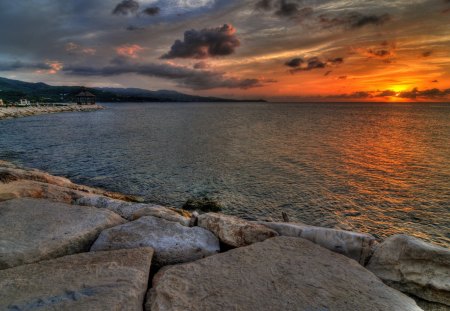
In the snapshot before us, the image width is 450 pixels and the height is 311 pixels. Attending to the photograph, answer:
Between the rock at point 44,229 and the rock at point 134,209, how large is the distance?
785 mm

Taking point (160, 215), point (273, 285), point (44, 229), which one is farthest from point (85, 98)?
point (273, 285)

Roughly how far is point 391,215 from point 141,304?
15.3 m

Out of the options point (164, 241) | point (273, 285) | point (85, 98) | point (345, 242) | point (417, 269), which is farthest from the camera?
point (85, 98)

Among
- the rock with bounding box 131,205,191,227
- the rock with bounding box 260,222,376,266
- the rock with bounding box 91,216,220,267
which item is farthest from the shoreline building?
the rock with bounding box 260,222,376,266

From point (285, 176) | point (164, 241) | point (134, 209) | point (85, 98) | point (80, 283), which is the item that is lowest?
point (285, 176)

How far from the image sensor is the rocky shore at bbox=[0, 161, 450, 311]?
401 cm

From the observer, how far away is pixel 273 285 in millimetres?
4457

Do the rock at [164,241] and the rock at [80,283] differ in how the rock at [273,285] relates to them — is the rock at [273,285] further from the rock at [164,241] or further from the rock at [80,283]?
the rock at [164,241]

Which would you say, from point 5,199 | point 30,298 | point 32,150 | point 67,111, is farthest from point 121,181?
point 67,111

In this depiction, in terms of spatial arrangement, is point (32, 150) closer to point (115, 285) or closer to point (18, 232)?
point (18, 232)

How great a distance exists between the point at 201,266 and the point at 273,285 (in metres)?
1.37

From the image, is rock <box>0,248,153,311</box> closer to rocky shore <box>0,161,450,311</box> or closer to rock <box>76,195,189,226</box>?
rocky shore <box>0,161,450,311</box>

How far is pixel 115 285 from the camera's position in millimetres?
4109

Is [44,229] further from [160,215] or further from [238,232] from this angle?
[238,232]
